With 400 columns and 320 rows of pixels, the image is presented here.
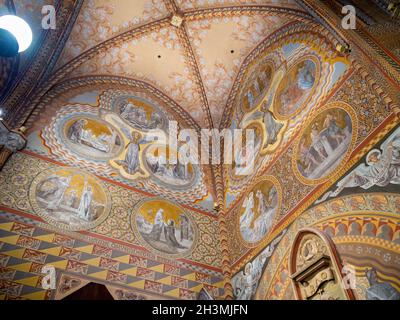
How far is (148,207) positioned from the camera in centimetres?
742

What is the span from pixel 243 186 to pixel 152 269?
2.95 m

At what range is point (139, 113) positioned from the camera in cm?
942

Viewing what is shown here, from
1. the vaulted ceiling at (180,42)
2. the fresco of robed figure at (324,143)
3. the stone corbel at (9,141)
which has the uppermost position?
the vaulted ceiling at (180,42)

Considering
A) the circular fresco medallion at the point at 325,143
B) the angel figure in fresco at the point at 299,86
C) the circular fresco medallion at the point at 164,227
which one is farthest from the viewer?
the circular fresco medallion at the point at 164,227

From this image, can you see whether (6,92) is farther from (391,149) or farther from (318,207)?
(391,149)

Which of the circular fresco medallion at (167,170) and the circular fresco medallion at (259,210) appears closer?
the circular fresco medallion at (259,210)

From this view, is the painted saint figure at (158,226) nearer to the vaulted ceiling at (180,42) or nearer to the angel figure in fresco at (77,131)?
the angel figure in fresco at (77,131)

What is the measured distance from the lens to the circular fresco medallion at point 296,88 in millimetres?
6594

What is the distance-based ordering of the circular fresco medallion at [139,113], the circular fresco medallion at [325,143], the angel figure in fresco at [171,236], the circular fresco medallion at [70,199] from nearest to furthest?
the circular fresco medallion at [325,143] → the circular fresco medallion at [70,199] → the angel figure in fresco at [171,236] → the circular fresco medallion at [139,113]

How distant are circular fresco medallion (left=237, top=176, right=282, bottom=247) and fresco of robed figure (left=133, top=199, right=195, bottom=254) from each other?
1.27 meters

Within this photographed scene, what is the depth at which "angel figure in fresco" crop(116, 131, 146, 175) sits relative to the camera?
793cm

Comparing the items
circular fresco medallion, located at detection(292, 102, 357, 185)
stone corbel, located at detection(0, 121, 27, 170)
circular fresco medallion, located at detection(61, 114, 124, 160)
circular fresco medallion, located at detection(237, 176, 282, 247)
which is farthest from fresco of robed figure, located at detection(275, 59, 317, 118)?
stone corbel, located at detection(0, 121, 27, 170)

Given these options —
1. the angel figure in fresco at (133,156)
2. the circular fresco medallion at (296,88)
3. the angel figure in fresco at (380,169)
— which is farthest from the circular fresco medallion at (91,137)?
the angel figure in fresco at (380,169)

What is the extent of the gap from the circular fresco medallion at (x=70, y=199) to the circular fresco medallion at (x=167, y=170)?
5.18 ft
